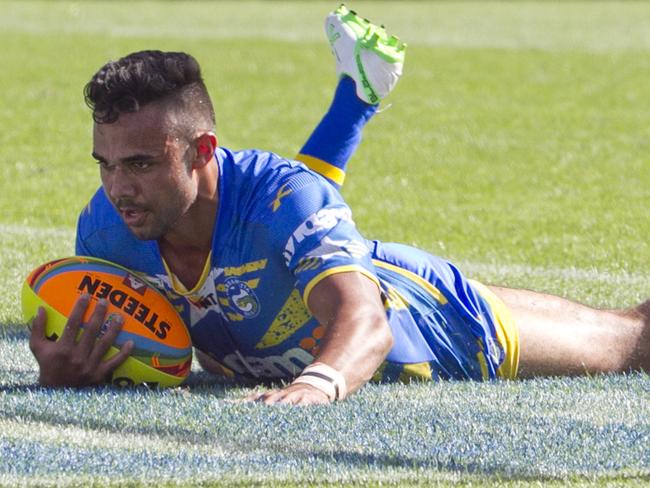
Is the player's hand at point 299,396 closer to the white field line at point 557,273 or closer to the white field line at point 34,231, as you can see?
the white field line at point 557,273

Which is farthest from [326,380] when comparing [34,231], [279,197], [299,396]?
[34,231]

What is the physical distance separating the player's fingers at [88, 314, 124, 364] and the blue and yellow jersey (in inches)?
8.9

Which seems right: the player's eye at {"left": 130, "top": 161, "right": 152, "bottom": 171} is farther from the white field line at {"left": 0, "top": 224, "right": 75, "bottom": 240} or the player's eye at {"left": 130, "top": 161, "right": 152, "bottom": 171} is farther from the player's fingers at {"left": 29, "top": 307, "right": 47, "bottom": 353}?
the white field line at {"left": 0, "top": 224, "right": 75, "bottom": 240}

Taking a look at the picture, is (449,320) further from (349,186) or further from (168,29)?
(168,29)

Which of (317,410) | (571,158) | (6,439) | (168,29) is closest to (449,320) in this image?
(317,410)

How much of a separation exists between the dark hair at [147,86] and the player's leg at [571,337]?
1441 millimetres

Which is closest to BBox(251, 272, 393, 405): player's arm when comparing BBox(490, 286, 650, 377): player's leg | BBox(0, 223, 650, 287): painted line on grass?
BBox(490, 286, 650, 377): player's leg

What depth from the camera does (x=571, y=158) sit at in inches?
476

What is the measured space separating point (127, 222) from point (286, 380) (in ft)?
2.97

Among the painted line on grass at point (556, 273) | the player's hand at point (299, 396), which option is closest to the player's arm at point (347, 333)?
the player's hand at point (299, 396)

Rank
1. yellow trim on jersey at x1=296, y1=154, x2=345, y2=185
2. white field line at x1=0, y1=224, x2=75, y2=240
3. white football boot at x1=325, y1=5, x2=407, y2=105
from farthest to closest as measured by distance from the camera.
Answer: white field line at x1=0, y1=224, x2=75, y2=240
white football boot at x1=325, y1=5, x2=407, y2=105
yellow trim on jersey at x1=296, y1=154, x2=345, y2=185

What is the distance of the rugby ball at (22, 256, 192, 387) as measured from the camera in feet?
16.9

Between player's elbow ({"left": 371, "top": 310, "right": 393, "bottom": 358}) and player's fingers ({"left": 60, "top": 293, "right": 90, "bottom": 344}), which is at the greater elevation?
player's elbow ({"left": 371, "top": 310, "right": 393, "bottom": 358})

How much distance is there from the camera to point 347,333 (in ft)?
15.5
